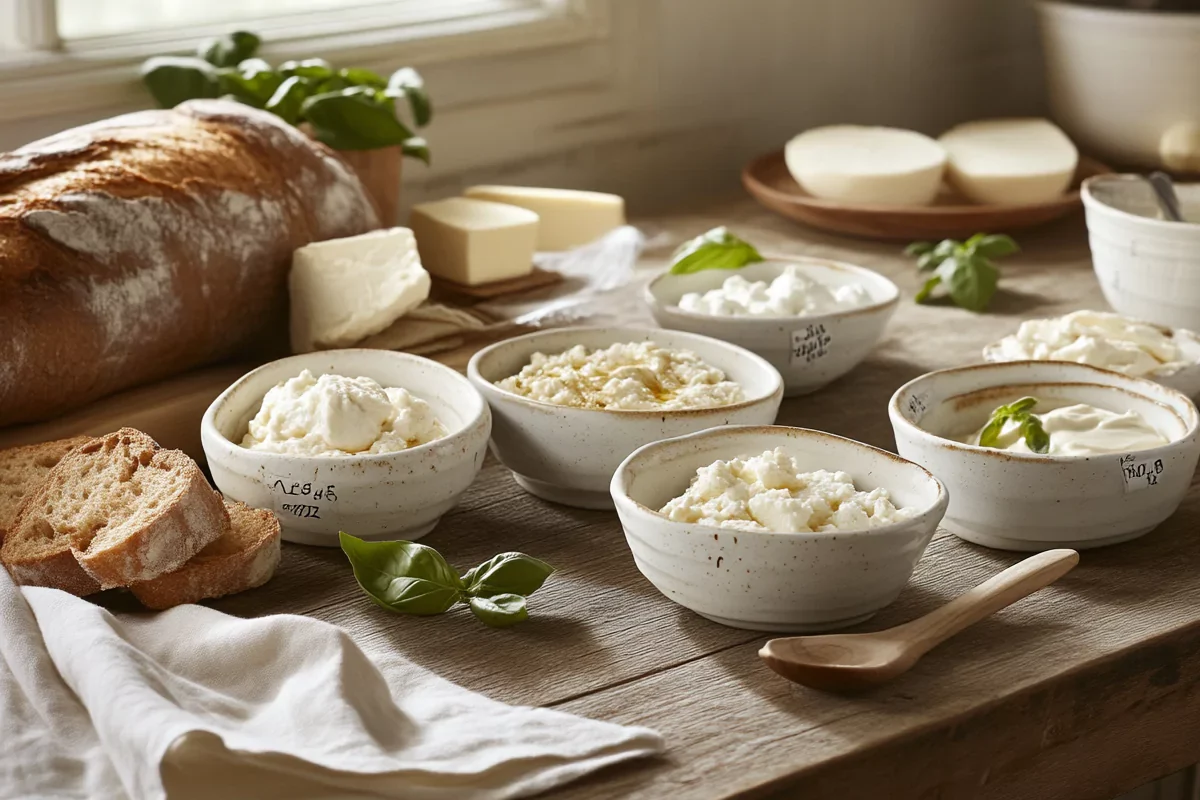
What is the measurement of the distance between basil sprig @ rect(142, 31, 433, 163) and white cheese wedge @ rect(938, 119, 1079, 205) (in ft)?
3.32

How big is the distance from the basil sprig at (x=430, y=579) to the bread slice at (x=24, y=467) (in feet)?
1.13

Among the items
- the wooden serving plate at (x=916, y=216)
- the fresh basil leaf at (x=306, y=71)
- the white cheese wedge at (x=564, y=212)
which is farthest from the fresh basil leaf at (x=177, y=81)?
A: the wooden serving plate at (x=916, y=216)

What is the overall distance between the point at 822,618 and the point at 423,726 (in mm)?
359

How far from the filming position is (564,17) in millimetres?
2652

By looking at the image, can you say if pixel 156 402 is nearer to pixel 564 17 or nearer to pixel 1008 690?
pixel 1008 690

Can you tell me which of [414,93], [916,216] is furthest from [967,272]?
[414,93]

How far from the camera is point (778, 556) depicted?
1.14 meters

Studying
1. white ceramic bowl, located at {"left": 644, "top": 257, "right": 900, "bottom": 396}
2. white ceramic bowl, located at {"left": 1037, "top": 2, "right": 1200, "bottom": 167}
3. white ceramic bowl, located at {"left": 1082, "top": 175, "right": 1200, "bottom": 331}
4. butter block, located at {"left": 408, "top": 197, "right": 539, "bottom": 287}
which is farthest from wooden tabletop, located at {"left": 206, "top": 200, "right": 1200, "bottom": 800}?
white ceramic bowl, located at {"left": 1037, "top": 2, "right": 1200, "bottom": 167}

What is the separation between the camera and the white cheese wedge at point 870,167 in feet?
7.97

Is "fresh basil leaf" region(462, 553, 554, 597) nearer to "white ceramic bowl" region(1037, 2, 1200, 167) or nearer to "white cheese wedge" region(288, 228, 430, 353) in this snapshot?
"white cheese wedge" region(288, 228, 430, 353)

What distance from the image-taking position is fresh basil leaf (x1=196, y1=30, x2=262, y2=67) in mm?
2184

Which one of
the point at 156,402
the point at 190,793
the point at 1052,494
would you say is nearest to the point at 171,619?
the point at 190,793

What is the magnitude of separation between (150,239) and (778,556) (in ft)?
2.92

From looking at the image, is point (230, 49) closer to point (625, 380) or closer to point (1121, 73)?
point (625, 380)
